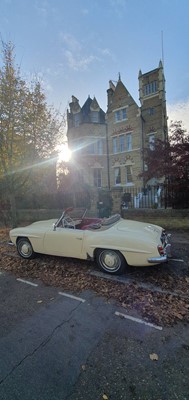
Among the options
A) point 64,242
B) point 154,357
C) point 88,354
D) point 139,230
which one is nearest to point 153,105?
point 139,230

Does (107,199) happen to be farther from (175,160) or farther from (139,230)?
(139,230)

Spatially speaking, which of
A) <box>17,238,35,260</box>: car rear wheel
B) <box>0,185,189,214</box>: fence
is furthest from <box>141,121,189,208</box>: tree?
<box>17,238,35,260</box>: car rear wheel

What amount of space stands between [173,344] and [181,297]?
1044 millimetres

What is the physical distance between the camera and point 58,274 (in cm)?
415

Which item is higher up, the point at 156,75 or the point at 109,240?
the point at 156,75

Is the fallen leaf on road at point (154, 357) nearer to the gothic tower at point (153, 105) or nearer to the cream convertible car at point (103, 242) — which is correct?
the cream convertible car at point (103, 242)

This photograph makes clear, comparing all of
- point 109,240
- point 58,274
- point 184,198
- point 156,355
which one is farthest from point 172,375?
point 184,198

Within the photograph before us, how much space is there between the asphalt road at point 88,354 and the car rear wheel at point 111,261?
0.83m

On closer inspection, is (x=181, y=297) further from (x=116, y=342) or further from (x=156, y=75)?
(x=156, y=75)

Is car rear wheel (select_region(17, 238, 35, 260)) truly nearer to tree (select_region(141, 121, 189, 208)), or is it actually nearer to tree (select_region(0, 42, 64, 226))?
tree (select_region(0, 42, 64, 226))

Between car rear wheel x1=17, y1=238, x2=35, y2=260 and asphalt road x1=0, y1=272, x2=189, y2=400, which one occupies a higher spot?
car rear wheel x1=17, y1=238, x2=35, y2=260

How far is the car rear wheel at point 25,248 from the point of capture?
4.87 m

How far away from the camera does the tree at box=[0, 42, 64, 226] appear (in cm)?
661

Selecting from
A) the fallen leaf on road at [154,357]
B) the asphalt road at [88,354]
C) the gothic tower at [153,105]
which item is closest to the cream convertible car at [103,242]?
the asphalt road at [88,354]
